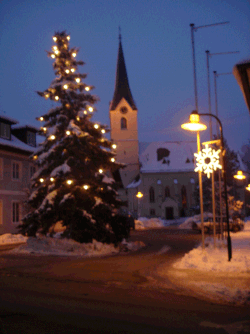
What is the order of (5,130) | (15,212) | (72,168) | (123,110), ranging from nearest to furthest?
(72,168)
(15,212)
(5,130)
(123,110)

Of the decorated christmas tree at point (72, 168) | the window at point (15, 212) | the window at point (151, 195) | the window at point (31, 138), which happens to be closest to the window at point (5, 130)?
the window at point (31, 138)

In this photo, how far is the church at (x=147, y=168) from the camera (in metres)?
71.4

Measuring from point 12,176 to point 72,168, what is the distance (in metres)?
14.0

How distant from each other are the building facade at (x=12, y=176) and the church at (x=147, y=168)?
121 ft

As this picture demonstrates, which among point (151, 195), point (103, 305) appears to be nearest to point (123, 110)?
point (151, 195)

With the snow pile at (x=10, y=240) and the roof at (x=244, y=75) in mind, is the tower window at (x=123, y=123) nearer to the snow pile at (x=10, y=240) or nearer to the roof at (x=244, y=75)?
the snow pile at (x=10, y=240)

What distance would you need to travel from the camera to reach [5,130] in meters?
33.6

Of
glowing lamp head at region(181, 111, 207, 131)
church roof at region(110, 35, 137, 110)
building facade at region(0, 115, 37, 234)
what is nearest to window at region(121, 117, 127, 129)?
church roof at region(110, 35, 137, 110)

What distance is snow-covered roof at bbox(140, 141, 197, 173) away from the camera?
73438 millimetres

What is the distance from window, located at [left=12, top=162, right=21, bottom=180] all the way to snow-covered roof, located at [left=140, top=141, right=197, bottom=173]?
134 ft

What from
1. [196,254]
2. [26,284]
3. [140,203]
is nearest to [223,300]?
[26,284]

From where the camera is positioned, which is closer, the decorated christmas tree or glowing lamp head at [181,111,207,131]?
glowing lamp head at [181,111,207,131]

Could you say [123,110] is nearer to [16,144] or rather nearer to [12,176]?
[16,144]

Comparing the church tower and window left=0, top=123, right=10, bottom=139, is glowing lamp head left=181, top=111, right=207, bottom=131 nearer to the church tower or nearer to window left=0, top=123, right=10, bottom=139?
window left=0, top=123, right=10, bottom=139
